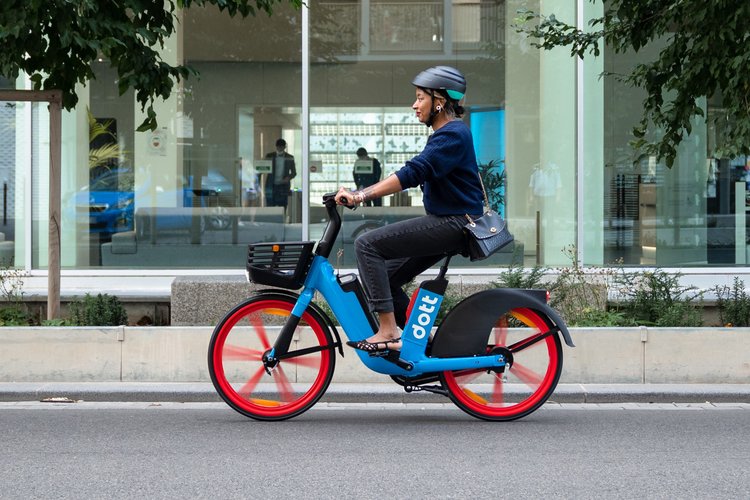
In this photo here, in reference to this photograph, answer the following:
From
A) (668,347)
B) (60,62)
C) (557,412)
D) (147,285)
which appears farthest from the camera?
(147,285)

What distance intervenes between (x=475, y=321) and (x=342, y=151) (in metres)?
7.16

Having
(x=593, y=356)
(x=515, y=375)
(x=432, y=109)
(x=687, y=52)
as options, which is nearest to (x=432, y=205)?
(x=432, y=109)

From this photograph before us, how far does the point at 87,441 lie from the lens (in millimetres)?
5984

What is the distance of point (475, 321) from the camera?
6.34 m

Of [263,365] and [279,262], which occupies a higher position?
[279,262]

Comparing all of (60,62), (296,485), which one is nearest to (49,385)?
(60,62)

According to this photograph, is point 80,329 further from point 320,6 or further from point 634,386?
point 320,6

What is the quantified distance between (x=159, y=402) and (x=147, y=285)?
216 inches

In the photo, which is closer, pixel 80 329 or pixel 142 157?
pixel 80 329

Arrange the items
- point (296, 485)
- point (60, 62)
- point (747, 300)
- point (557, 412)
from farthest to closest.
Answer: point (747, 300) < point (60, 62) < point (557, 412) < point (296, 485)

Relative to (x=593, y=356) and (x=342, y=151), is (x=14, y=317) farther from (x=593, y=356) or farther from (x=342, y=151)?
(x=342, y=151)

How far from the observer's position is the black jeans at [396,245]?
6.13 meters

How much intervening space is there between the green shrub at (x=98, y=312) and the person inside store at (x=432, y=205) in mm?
3548

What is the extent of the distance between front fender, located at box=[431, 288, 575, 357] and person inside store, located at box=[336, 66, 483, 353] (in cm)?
28
